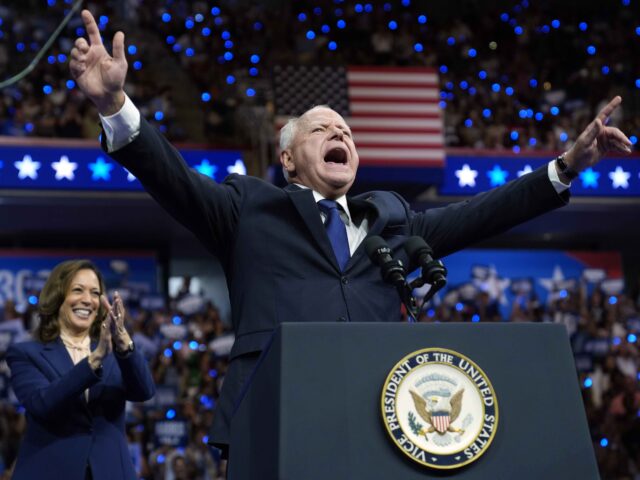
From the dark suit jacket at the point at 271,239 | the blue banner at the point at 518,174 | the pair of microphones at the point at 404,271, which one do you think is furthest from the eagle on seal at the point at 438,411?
the blue banner at the point at 518,174

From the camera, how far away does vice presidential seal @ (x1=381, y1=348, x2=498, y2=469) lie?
4.58 ft

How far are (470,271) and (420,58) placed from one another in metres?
2.57

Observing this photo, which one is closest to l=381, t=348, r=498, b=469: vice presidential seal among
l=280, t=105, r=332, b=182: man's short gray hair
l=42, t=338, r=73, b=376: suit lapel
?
l=280, t=105, r=332, b=182: man's short gray hair

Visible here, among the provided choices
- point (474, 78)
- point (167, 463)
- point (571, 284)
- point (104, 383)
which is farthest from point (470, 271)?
point (104, 383)

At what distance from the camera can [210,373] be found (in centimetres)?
797

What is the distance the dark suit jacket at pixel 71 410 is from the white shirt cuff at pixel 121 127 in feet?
3.59

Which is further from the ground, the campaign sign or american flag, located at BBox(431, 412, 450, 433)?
the campaign sign

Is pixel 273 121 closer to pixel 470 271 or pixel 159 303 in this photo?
pixel 159 303

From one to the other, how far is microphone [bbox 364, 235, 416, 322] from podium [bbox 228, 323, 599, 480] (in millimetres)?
199

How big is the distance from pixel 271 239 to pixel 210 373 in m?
6.10

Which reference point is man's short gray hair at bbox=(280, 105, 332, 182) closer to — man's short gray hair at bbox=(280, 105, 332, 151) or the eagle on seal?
man's short gray hair at bbox=(280, 105, 332, 151)

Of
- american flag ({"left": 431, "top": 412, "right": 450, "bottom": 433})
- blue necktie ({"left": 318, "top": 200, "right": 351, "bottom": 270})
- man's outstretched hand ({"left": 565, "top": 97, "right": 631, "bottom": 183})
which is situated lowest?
american flag ({"left": 431, "top": 412, "right": 450, "bottom": 433})

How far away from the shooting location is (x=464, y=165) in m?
10.5

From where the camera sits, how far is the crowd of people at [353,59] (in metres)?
10.5
